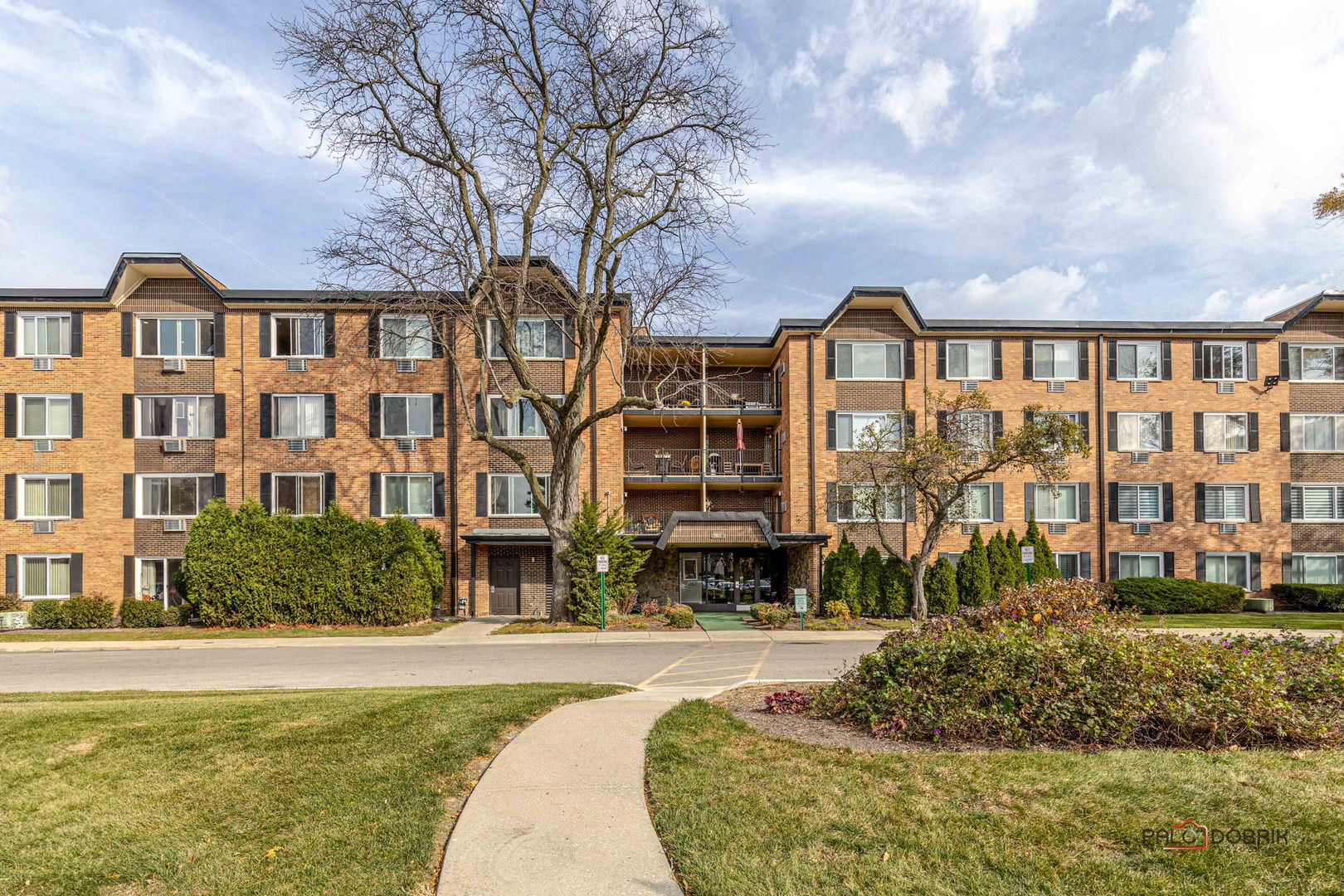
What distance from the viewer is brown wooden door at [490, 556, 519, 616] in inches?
1041

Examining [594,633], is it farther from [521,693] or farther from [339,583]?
[521,693]

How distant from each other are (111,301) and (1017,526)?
33.1 m

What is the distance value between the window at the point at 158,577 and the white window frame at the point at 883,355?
24515 millimetres

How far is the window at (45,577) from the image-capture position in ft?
83.7

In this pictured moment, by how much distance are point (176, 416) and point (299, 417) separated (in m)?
4.18

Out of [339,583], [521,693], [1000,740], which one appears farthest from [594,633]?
[1000,740]

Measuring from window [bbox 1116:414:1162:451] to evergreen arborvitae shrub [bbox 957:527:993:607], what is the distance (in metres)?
7.36

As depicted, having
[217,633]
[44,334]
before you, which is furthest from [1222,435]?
[44,334]

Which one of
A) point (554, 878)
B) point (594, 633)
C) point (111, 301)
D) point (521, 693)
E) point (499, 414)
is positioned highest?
point (111, 301)

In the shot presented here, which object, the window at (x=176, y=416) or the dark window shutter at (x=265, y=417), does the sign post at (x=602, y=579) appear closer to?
the dark window shutter at (x=265, y=417)

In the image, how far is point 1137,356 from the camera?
28.2m

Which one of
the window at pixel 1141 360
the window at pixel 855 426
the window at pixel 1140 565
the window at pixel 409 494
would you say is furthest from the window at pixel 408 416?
the window at pixel 1140 565

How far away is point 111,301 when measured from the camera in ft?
84.8

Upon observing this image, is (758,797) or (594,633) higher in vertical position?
(758,797)
